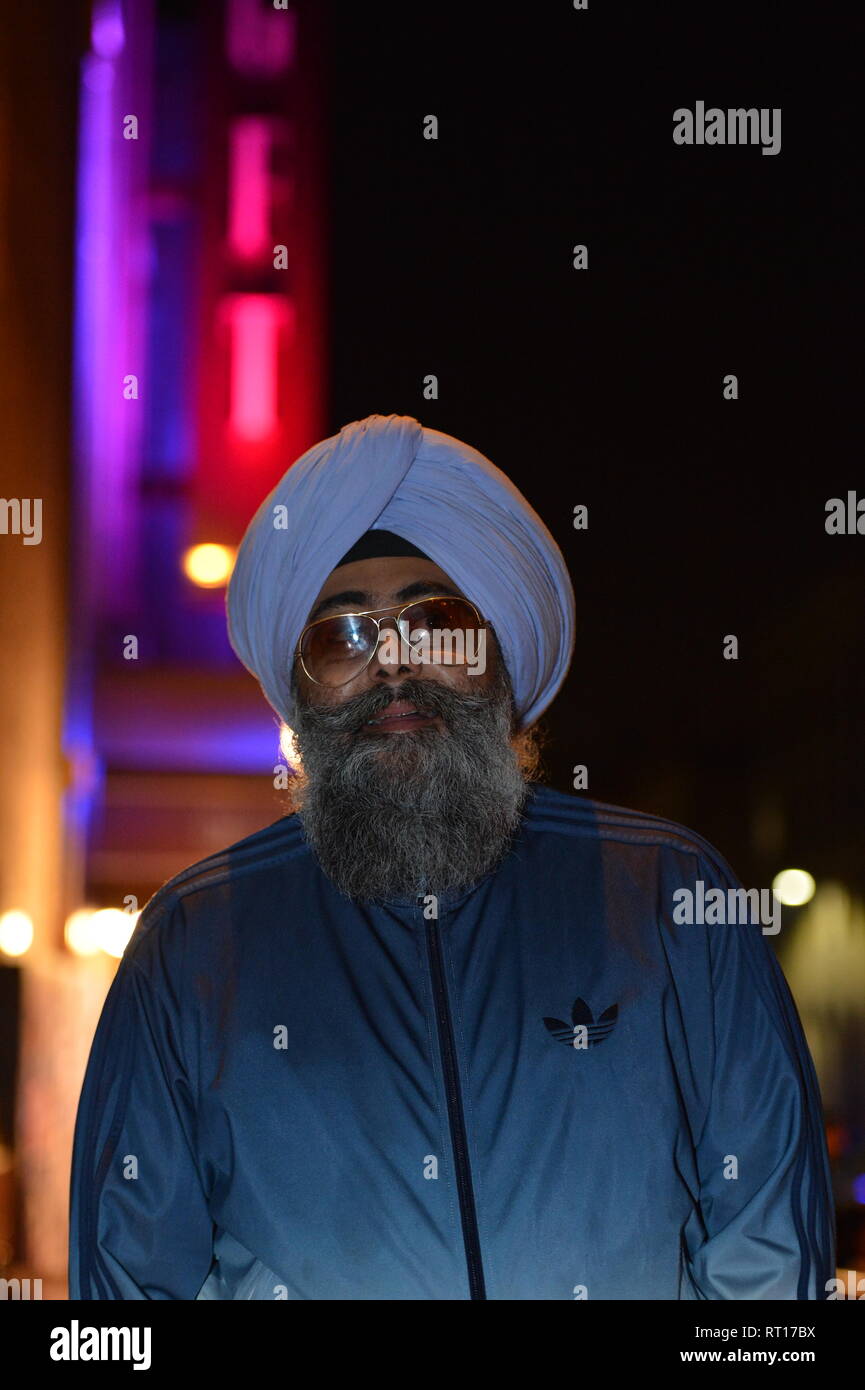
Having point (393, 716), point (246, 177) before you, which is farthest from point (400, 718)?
point (246, 177)

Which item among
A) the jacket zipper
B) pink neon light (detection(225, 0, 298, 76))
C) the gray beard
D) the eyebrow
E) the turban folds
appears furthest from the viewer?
pink neon light (detection(225, 0, 298, 76))

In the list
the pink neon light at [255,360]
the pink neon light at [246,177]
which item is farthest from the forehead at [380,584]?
the pink neon light at [246,177]

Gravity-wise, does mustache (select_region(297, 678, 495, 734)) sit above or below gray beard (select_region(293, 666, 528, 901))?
above

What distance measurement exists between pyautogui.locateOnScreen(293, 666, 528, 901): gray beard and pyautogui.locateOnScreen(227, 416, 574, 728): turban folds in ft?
0.66

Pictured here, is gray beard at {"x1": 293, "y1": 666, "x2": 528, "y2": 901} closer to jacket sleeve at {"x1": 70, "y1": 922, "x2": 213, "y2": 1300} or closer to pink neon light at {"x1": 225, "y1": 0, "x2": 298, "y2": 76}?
jacket sleeve at {"x1": 70, "y1": 922, "x2": 213, "y2": 1300}

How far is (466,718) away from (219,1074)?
0.64 meters

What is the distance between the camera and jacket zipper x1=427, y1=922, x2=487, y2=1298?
169cm

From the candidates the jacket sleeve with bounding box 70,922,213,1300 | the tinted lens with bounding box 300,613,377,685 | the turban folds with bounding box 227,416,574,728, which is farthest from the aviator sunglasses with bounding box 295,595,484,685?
the jacket sleeve with bounding box 70,922,213,1300

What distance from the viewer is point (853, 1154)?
458 inches

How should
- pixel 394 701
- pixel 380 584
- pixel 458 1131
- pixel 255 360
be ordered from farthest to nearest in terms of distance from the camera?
pixel 255 360 < pixel 380 584 < pixel 394 701 < pixel 458 1131

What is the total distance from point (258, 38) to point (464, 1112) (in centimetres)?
649

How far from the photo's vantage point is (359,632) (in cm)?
206

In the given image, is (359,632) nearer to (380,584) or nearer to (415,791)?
(380,584)
